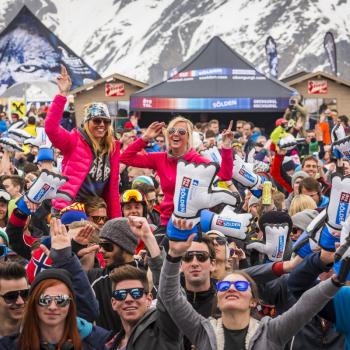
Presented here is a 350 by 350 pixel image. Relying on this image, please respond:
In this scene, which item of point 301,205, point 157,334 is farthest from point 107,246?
point 301,205

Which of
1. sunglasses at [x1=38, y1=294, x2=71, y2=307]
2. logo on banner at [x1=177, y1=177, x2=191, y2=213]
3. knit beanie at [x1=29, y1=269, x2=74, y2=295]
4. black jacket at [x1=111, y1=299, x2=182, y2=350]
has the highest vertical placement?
logo on banner at [x1=177, y1=177, x2=191, y2=213]

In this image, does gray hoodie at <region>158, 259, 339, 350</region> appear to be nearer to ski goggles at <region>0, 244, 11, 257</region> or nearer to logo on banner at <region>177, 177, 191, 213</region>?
logo on banner at <region>177, 177, 191, 213</region>

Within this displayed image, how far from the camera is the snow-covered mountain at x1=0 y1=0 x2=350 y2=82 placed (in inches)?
4619

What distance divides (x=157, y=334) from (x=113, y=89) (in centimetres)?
2960

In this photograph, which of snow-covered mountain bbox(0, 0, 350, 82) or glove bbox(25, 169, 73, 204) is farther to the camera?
snow-covered mountain bbox(0, 0, 350, 82)

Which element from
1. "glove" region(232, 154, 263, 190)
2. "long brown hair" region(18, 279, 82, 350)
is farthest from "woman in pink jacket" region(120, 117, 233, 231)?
"long brown hair" region(18, 279, 82, 350)

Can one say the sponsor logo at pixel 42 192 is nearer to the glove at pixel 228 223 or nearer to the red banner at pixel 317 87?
the glove at pixel 228 223

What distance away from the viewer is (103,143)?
9.19m

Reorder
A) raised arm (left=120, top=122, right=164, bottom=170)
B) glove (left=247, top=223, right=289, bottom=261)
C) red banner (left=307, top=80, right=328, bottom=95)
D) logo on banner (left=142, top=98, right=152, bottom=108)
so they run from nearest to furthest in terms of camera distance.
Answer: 1. glove (left=247, top=223, right=289, bottom=261)
2. raised arm (left=120, top=122, right=164, bottom=170)
3. logo on banner (left=142, top=98, right=152, bottom=108)
4. red banner (left=307, top=80, right=328, bottom=95)

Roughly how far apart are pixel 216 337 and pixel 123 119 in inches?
953

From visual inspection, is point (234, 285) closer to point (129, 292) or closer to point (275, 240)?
point (129, 292)

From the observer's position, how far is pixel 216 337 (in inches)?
228

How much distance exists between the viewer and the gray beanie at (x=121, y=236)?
7133 millimetres

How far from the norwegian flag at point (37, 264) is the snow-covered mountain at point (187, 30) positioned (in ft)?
326
